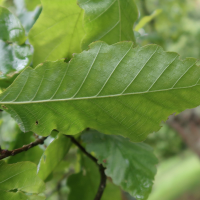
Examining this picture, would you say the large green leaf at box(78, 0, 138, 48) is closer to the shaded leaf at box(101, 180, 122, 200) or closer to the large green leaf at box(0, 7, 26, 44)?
the large green leaf at box(0, 7, 26, 44)

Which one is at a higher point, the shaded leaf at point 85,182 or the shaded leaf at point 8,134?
Answer: the shaded leaf at point 8,134

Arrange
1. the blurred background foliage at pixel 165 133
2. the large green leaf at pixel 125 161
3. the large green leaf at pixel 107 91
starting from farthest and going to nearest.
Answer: the blurred background foliage at pixel 165 133, the large green leaf at pixel 125 161, the large green leaf at pixel 107 91

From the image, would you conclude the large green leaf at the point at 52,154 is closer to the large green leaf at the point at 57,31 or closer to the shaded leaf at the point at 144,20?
the large green leaf at the point at 57,31

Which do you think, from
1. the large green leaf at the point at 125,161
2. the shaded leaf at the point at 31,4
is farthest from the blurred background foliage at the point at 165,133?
the large green leaf at the point at 125,161

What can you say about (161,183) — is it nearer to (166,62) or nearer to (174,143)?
(174,143)

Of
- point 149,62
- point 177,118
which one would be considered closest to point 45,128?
point 149,62

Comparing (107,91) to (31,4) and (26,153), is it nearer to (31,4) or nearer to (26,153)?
(26,153)
